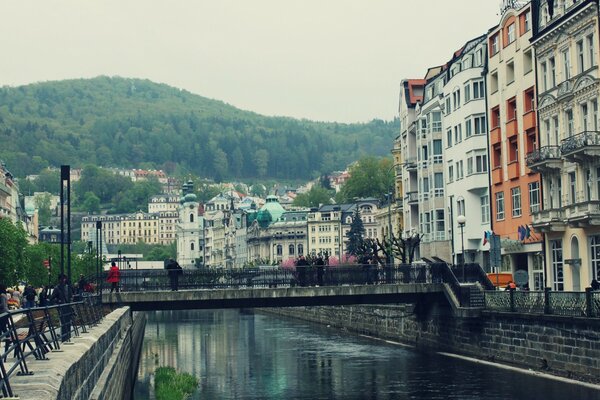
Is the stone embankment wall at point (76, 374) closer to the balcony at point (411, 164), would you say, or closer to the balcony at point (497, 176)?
the balcony at point (497, 176)

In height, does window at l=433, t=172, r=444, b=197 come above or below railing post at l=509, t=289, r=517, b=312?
above

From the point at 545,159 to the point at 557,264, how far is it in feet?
20.1

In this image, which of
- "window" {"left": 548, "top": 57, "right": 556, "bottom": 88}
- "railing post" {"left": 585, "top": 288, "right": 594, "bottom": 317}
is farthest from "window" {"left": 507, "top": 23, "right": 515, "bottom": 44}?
"railing post" {"left": 585, "top": 288, "right": 594, "bottom": 317}

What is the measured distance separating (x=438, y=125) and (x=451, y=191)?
297 inches

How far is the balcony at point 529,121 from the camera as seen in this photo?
64.4 metres

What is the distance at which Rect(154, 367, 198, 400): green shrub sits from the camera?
44125 mm

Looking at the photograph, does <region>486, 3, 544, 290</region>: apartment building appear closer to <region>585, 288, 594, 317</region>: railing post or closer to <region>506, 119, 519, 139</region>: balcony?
<region>506, 119, 519, 139</region>: balcony

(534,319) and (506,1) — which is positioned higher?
(506,1)

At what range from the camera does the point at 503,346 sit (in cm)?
5116

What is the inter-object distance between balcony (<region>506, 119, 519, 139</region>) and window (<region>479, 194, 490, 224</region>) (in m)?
7.40

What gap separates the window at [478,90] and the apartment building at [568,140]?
12.0 meters

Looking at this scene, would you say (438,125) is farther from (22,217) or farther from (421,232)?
(22,217)

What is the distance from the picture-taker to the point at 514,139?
6962 cm

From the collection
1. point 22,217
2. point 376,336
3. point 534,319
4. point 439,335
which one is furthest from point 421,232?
point 22,217
